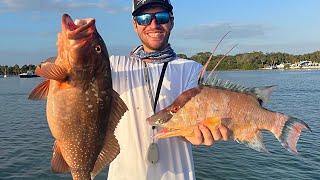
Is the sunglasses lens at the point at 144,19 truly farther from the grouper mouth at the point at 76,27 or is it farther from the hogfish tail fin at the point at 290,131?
the hogfish tail fin at the point at 290,131

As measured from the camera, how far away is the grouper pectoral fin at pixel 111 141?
350 centimetres

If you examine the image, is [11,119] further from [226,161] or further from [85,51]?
[85,51]

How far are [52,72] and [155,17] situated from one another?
1.70 m

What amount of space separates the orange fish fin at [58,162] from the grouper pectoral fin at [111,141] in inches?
9.9

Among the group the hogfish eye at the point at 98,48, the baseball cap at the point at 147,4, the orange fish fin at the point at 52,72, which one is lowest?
the orange fish fin at the point at 52,72

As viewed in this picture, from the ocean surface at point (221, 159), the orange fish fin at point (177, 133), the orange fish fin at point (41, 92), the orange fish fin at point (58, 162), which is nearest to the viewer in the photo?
the orange fish fin at point (41, 92)

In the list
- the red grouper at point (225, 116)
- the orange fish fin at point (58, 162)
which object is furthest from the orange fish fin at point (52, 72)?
the red grouper at point (225, 116)

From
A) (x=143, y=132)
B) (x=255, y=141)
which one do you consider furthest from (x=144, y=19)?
(x=255, y=141)

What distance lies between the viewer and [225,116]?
387 cm

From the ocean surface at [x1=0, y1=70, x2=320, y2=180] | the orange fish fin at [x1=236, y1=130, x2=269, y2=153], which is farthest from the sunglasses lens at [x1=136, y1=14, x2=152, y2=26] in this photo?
the ocean surface at [x1=0, y1=70, x2=320, y2=180]

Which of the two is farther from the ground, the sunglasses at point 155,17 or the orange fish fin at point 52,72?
the sunglasses at point 155,17

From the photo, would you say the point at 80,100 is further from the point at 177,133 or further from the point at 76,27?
the point at 177,133

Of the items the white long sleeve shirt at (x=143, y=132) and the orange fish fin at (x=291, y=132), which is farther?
the white long sleeve shirt at (x=143, y=132)

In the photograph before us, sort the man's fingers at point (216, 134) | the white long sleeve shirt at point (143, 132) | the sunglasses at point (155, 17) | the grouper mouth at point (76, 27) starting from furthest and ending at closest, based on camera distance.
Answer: the sunglasses at point (155, 17), the white long sleeve shirt at point (143, 132), the man's fingers at point (216, 134), the grouper mouth at point (76, 27)
